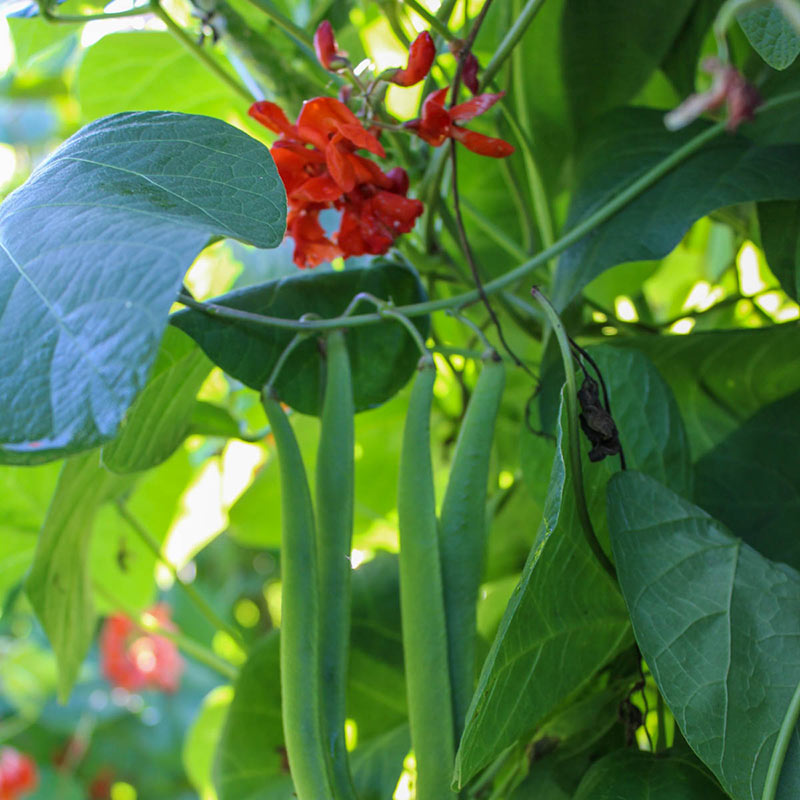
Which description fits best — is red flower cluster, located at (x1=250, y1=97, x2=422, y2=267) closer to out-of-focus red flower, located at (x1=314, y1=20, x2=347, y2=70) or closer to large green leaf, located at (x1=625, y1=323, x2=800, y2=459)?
out-of-focus red flower, located at (x1=314, y1=20, x2=347, y2=70)

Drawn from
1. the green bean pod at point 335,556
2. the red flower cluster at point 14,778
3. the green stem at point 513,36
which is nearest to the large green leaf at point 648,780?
the green bean pod at point 335,556

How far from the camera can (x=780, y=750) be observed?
34 centimetres

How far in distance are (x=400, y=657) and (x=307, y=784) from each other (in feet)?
0.55

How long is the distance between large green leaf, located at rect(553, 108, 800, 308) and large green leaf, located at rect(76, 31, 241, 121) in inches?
14.3

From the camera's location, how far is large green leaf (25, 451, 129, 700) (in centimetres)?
50

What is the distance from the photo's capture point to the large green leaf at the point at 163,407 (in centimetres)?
45

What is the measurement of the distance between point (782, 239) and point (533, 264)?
132 millimetres

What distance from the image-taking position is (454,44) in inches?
17.4

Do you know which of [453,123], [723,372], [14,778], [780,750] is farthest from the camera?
[14,778]

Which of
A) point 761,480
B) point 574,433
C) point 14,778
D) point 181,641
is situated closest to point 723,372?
point 761,480

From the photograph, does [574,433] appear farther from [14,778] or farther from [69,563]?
[14,778]

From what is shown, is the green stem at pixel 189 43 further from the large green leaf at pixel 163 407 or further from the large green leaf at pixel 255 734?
the large green leaf at pixel 255 734

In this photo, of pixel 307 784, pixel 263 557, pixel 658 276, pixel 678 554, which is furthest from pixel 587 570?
pixel 263 557

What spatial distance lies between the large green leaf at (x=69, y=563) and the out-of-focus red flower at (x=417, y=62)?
24cm
